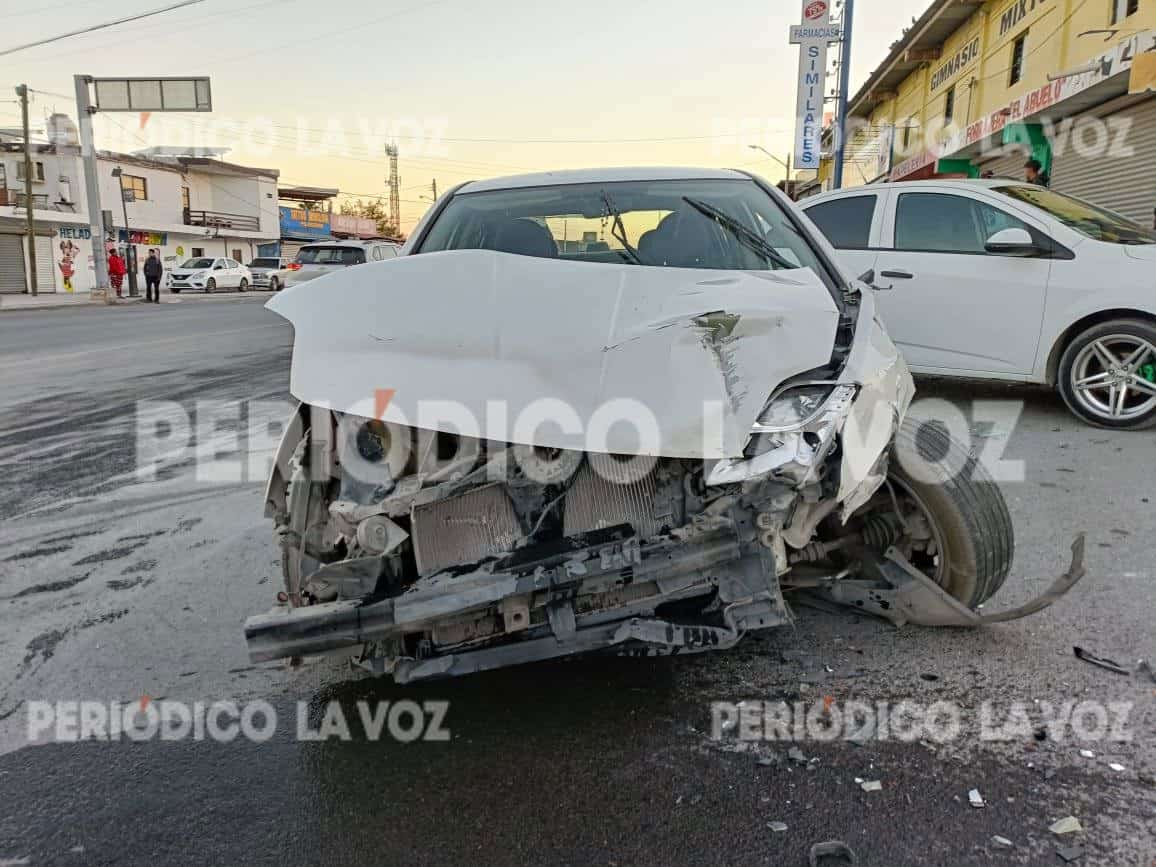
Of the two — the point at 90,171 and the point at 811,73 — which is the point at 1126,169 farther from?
the point at 90,171

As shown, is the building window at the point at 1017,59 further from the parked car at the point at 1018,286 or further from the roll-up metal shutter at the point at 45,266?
the roll-up metal shutter at the point at 45,266

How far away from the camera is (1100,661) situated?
2.76 m

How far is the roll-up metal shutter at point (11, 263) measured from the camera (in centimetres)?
3744

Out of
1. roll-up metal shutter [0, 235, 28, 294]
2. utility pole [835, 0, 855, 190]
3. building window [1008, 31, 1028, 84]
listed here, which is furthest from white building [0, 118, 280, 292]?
building window [1008, 31, 1028, 84]

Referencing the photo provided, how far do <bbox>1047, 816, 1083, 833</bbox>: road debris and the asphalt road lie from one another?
0.02m

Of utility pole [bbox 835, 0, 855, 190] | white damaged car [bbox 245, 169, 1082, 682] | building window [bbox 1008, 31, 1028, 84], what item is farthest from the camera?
building window [bbox 1008, 31, 1028, 84]

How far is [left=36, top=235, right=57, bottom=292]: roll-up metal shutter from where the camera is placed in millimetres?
38375

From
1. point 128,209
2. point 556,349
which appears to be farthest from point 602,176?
point 128,209

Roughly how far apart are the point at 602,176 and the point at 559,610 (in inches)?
99.2

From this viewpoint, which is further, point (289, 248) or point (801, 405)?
point (289, 248)

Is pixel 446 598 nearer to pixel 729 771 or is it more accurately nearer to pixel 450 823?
pixel 450 823

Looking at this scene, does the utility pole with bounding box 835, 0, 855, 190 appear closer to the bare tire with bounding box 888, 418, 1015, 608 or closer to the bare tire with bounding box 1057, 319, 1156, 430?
the bare tire with bounding box 1057, 319, 1156, 430

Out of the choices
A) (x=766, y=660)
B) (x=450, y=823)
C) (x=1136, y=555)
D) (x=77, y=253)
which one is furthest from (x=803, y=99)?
(x=77, y=253)

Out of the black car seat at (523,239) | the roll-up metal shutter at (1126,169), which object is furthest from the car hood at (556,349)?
the roll-up metal shutter at (1126,169)
